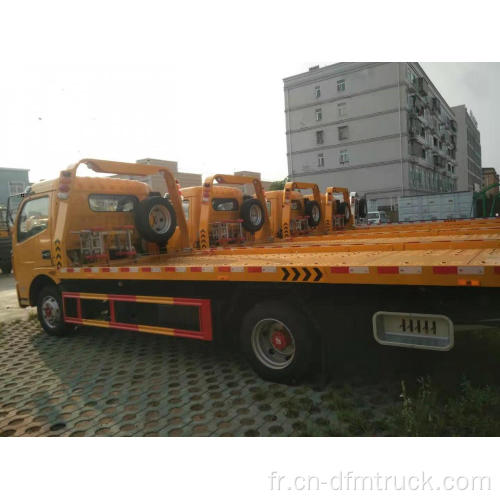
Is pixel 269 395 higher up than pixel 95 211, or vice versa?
pixel 95 211

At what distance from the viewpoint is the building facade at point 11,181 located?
31.2 metres

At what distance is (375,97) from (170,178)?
3388 cm

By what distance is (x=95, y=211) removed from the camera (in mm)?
5574

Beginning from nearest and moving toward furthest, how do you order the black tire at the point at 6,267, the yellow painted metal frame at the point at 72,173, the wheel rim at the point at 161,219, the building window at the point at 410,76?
the yellow painted metal frame at the point at 72,173, the wheel rim at the point at 161,219, the black tire at the point at 6,267, the building window at the point at 410,76

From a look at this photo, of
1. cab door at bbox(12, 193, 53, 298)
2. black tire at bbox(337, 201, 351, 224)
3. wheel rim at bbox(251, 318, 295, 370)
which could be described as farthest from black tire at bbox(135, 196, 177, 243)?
black tire at bbox(337, 201, 351, 224)

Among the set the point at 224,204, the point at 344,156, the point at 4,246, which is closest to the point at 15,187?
the point at 4,246

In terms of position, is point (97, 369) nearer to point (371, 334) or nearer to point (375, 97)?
point (371, 334)

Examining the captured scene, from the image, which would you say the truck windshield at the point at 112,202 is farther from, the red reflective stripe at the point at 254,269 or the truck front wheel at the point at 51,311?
the red reflective stripe at the point at 254,269

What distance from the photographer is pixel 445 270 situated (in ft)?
8.75

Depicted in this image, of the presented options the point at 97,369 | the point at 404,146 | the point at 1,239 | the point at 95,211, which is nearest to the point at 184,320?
the point at 97,369

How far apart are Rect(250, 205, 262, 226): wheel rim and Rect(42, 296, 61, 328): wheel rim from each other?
14.0ft

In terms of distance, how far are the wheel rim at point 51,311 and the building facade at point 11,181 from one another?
2931 cm

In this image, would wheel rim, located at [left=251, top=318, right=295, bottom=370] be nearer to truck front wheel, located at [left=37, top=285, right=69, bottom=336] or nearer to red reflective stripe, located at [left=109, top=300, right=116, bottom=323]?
red reflective stripe, located at [left=109, top=300, right=116, bottom=323]

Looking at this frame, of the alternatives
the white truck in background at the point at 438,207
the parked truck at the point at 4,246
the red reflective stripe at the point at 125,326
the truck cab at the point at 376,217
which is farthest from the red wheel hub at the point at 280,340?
the truck cab at the point at 376,217
